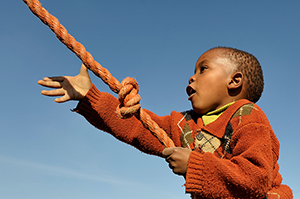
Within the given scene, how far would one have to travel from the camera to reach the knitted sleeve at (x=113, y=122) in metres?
2.37

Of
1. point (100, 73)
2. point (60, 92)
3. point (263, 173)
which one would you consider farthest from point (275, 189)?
point (60, 92)

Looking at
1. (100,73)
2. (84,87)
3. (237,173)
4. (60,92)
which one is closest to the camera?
(237,173)

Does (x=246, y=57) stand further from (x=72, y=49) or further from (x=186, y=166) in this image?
(x=72, y=49)

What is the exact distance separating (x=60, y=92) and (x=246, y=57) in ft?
5.22

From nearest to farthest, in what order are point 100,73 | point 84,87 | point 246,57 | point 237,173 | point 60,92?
Result: point 237,173 → point 100,73 → point 60,92 → point 84,87 → point 246,57

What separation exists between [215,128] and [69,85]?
1.15 m

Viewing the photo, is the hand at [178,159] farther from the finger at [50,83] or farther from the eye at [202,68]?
the finger at [50,83]

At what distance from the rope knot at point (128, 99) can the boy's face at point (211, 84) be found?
71 cm

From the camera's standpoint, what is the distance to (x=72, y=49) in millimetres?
1883

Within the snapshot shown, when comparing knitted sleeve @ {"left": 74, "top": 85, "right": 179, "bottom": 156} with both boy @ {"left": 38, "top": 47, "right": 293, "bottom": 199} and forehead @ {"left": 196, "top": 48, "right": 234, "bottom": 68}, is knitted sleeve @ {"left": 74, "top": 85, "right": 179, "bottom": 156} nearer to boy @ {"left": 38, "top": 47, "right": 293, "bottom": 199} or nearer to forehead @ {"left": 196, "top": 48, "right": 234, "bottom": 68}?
boy @ {"left": 38, "top": 47, "right": 293, "bottom": 199}

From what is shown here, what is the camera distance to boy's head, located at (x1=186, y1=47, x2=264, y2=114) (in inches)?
91.4

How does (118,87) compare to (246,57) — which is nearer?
(118,87)

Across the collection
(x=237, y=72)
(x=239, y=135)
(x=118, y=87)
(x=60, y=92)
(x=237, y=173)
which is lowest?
(x=237, y=173)

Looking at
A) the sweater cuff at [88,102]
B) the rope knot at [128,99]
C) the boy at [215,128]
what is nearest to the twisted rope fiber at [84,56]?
the rope knot at [128,99]
